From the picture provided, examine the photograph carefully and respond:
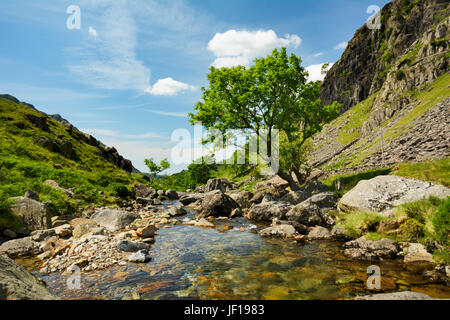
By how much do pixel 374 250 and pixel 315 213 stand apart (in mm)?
6219

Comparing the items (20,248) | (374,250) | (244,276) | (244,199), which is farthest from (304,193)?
(20,248)

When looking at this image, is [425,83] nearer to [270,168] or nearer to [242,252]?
[270,168]

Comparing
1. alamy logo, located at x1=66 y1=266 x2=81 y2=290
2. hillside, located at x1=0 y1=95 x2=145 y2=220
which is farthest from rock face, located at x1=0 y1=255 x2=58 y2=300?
hillside, located at x1=0 y1=95 x2=145 y2=220

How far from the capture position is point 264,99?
24.6m

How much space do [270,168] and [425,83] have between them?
75.7 metres

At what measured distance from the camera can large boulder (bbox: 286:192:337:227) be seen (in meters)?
15.3

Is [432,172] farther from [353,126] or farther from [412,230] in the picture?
[353,126]

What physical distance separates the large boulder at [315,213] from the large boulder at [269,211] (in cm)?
130

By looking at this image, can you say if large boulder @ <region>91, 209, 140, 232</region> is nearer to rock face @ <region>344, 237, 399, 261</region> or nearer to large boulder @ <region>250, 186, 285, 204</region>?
large boulder @ <region>250, 186, 285, 204</region>

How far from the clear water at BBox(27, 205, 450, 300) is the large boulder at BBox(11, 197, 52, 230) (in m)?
7.02

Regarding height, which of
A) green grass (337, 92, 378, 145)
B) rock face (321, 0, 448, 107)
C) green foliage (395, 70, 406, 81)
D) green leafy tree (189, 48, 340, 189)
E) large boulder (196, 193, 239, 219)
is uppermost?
rock face (321, 0, 448, 107)

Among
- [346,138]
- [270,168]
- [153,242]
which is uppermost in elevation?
[346,138]

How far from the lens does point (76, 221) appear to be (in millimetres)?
14781
